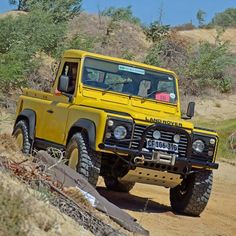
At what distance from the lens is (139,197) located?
12344 millimetres

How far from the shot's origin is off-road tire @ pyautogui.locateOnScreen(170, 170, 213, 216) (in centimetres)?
1042

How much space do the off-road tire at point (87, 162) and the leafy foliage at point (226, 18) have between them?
5549 centimetres

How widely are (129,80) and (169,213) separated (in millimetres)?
2147

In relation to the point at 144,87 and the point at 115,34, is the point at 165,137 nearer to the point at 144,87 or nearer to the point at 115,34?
the point at 144,87

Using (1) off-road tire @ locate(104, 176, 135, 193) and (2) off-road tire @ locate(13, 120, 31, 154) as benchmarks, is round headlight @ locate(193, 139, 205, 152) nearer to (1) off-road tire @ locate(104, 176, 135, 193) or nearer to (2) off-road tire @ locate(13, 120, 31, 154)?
(1) off-road tire @ locate(104, 176, 135, 193)

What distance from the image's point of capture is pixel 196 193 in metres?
10.4

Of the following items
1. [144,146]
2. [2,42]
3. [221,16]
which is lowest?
[144,146]

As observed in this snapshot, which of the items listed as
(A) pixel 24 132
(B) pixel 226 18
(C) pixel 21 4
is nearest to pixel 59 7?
(C) pixel 21 4

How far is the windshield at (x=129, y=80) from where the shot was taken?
11.2m

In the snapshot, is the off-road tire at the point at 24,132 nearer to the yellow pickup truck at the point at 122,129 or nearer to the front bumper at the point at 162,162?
the yellow pickup truck at the point at 122,129

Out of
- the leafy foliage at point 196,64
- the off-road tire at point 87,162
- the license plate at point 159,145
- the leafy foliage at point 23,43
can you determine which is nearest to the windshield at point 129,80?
the off-road tire at point 87,162

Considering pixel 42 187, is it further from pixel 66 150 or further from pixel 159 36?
pixel 159 36

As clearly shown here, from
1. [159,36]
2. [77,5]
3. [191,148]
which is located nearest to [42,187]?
[191,148]

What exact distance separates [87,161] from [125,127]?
2.20 feet
